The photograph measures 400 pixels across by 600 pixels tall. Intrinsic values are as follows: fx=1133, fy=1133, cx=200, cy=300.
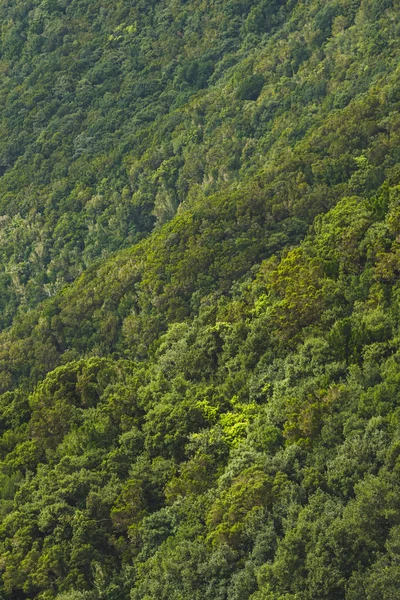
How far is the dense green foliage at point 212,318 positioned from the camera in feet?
144

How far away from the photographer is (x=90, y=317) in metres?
89.9

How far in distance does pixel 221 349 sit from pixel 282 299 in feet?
14.3

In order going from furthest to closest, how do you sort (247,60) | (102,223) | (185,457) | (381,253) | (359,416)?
(247,60) < (102,223) < (381,253) < (185,457) < (359,416)

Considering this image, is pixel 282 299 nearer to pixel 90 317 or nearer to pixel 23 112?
pixel 90 317

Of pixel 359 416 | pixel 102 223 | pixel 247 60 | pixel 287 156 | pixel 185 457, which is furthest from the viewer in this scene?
pixel 247 60

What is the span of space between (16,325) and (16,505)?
152 ft

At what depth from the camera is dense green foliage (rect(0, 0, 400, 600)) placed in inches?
1724

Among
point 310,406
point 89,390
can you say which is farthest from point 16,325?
point 310,406

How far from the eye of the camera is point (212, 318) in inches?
2717

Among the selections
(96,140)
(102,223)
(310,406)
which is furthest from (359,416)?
(96,140)

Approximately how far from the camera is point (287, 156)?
96688 mm

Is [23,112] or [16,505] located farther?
[23,112]

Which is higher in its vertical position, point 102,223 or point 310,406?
point 310,406

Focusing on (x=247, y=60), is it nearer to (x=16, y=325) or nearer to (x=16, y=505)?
(x=16, y=325)
